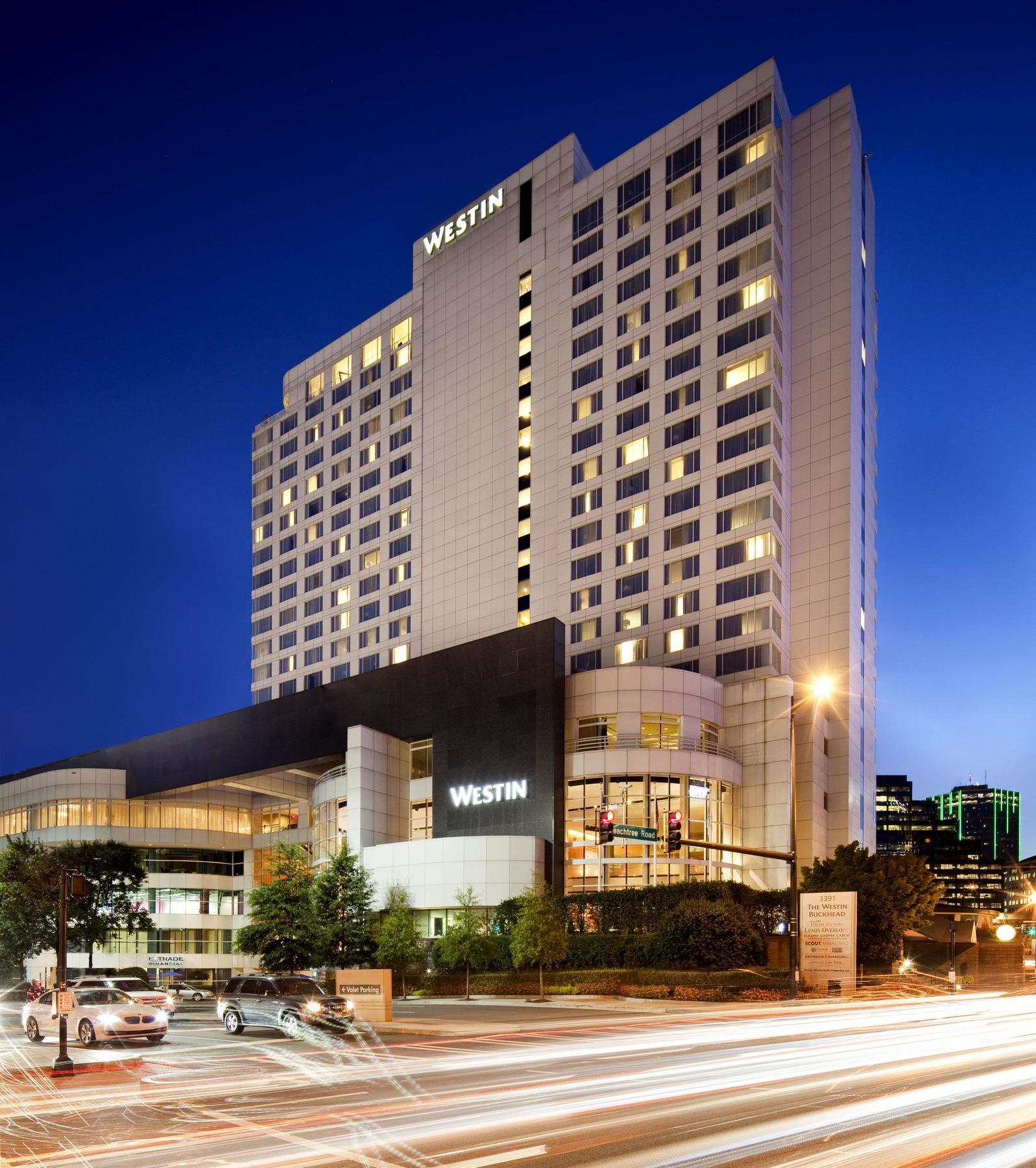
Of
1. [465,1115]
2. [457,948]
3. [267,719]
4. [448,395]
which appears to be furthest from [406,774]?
[465,1115]

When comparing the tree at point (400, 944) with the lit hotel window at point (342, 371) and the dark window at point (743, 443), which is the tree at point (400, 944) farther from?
the lit hotel window at point (342, 371)

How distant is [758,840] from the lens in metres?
73.1

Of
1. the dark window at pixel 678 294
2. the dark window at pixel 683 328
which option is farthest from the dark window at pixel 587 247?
the dark window at pixel 683 328

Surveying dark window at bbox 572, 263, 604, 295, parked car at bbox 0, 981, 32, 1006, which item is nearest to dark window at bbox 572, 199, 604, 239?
dark window at bbox 572, 263, 604, 295

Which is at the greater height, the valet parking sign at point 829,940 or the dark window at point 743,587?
the dark window at point 743,587

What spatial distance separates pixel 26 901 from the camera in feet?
230

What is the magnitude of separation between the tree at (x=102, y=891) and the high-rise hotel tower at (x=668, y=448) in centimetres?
3160

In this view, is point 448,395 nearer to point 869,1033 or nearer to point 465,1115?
point 869,1033

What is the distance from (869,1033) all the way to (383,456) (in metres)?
86.2

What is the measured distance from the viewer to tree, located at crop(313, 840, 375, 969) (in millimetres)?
58188

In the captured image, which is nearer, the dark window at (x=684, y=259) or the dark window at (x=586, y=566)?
the dark window at (x=684, y=259)

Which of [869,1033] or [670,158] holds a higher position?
[670,158]

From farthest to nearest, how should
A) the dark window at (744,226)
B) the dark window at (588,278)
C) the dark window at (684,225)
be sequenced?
the dark window at (588,278) < the dark window at (684,225) < the dark window at (744,226)

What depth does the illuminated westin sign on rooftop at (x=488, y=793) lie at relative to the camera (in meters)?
Answer: 68.9
